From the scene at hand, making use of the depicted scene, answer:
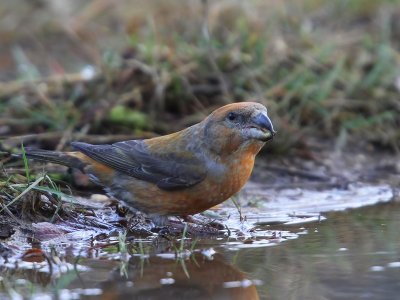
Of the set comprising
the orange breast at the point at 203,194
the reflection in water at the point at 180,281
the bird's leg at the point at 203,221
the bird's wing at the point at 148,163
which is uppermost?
the bird's wing at the point at 148,163

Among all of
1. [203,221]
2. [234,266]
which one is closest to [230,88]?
[203,221]

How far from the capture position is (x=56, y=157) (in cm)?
570

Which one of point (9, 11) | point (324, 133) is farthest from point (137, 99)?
point (9, 11)

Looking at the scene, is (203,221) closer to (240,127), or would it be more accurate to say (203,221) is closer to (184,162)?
(184,162)

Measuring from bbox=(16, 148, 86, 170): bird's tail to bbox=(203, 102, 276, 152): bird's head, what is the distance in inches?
37.9

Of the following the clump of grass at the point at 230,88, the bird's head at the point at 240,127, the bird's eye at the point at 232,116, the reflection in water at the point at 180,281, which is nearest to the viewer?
the reflection in water at the point at 180,281

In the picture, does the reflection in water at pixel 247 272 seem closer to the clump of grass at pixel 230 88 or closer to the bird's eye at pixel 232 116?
the bird's eye at pixel 232 116

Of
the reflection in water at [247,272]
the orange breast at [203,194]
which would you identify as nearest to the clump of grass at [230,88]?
the orange breast at [203,194]

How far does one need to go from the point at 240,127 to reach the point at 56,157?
51.2 inches

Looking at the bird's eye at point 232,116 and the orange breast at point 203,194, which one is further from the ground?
the bird's eye at point 232,116

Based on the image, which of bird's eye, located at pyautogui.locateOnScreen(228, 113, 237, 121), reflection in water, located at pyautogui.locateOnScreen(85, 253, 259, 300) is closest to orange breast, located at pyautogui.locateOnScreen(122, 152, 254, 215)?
bird's eye, located at pyautogui.locateOnScreen(228, 113, 237, 121)

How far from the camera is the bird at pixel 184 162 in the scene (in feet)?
17.1

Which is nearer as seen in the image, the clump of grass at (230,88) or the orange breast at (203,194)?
the orange breast at (203,194)

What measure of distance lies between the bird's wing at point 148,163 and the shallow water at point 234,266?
450 millimetres
